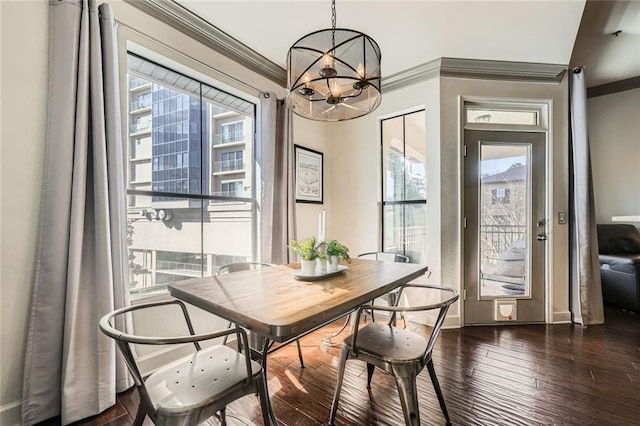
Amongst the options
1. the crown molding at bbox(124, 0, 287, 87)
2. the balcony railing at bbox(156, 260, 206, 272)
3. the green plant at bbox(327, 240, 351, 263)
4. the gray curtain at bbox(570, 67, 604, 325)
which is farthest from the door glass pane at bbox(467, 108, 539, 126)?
the balcony railing at bbox(156, 260, 206, 272)

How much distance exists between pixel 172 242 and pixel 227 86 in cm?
154

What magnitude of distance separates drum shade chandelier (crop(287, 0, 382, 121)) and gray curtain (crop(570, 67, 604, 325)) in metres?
2.66

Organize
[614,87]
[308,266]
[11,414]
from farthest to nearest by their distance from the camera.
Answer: [614,87] < [308,266] < [11,414]

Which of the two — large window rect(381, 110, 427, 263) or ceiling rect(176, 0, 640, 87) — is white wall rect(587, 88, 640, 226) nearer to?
ceiling rect(176, 0, 640, 87)

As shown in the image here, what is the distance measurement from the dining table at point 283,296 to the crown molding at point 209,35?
2.02 metres

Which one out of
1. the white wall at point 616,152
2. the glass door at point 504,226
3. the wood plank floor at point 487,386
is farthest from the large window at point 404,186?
the white wall at point 616,152

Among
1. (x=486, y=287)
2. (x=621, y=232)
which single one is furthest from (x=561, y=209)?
(x=621, y=232)

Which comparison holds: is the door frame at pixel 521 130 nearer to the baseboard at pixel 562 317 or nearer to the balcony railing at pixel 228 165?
the baseboard at pixel 562 317

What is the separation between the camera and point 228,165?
9.36 feet

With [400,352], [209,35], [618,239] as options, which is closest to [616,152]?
[618,239]

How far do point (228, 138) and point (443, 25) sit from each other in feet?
7.38

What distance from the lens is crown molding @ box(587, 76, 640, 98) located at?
3.88m

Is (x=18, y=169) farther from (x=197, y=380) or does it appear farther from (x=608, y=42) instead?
(x=608, y=42)

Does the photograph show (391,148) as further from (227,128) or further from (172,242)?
(172,242)
